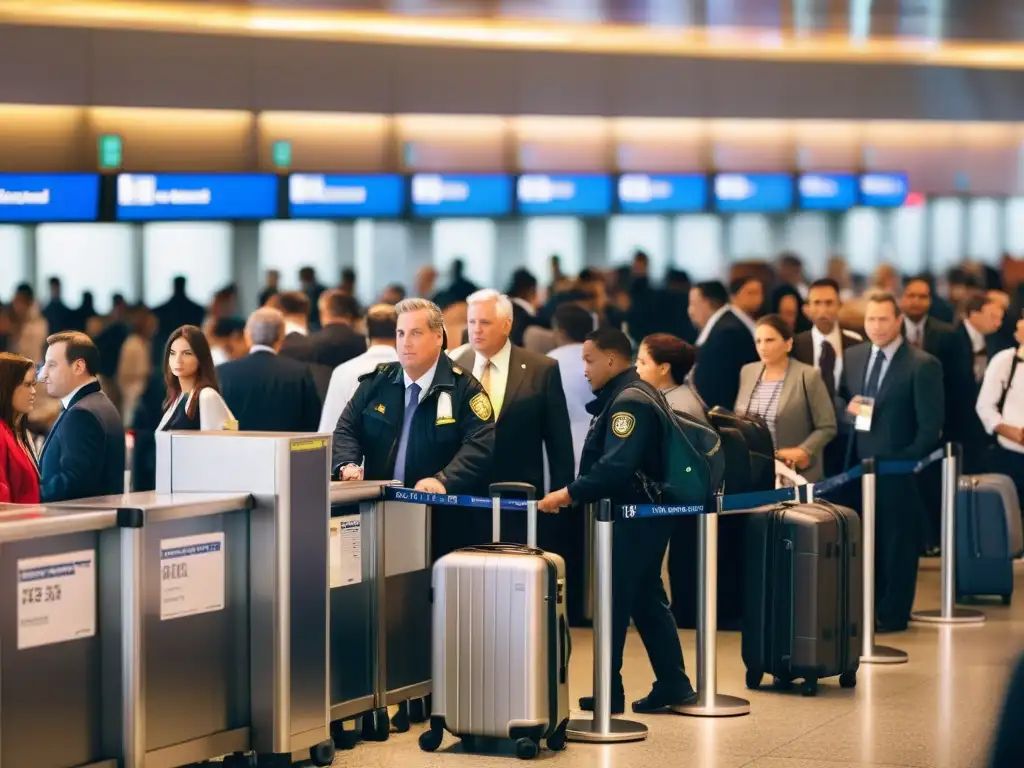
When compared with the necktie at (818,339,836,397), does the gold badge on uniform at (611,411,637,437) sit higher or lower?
lower

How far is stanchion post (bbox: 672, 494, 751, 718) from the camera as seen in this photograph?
7617 millimetres

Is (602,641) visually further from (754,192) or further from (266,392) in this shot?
(754,192)

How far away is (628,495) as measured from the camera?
290 inches

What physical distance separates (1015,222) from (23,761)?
788 inches

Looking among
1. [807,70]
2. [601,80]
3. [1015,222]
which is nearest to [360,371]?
[601,80]

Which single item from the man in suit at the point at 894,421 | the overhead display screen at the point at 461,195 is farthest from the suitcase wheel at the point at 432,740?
the overhead display screen at the point at 461,195

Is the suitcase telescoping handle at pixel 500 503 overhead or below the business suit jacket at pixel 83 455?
below

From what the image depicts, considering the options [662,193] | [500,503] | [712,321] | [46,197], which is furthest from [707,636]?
[662,193]

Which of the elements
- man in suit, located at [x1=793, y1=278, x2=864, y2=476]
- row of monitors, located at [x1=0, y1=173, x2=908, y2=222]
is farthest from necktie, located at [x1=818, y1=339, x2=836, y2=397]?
row of monitors, located at [x1=0, y1=173, x2=908, y2=222]

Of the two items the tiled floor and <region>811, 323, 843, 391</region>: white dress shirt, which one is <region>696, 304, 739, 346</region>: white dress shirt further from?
the tiled floor

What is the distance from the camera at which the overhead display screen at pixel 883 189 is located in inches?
834

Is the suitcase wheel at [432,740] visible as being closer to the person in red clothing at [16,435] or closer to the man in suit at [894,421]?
the person in red clothing at [16,435]

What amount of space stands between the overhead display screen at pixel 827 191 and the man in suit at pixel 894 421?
1096 centimetres

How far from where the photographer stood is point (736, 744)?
23.2 feet
